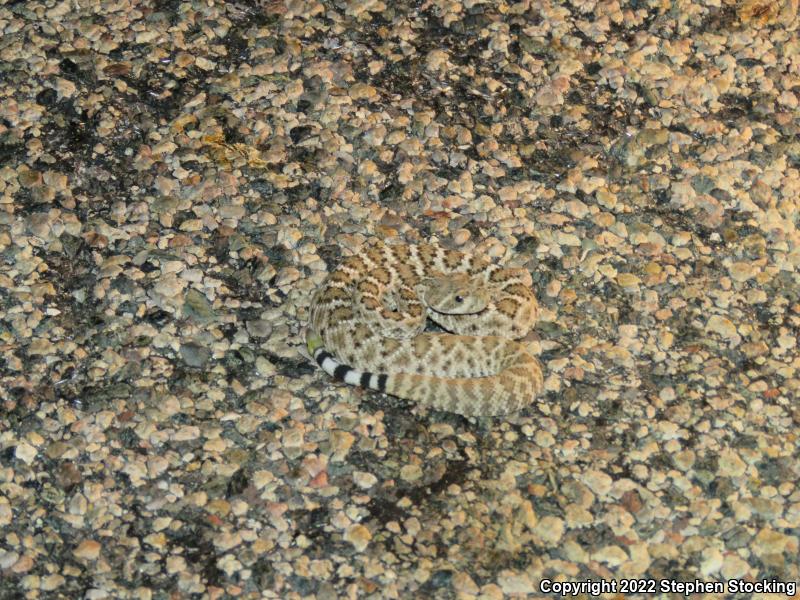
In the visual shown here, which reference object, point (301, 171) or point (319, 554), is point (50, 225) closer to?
point (301, 171)

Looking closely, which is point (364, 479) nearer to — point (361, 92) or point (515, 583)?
point (515, 583)

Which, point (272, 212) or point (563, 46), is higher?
point (563, 46)

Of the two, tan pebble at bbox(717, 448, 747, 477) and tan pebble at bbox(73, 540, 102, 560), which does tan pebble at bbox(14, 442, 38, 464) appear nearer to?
tan pebble at bbox(73, 540, 102, 560)

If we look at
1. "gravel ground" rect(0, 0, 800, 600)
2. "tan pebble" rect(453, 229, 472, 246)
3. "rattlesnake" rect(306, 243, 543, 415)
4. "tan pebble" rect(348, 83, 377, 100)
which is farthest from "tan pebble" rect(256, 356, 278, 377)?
"tan pebble" rect(348, 83, 377, 100)

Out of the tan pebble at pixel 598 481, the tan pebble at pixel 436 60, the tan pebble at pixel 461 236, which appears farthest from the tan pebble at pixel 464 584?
the tan pebble at pixel 436 60

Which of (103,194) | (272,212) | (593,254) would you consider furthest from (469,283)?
(103,194)

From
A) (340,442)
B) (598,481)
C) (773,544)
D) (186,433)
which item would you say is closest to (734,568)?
(773,544)
